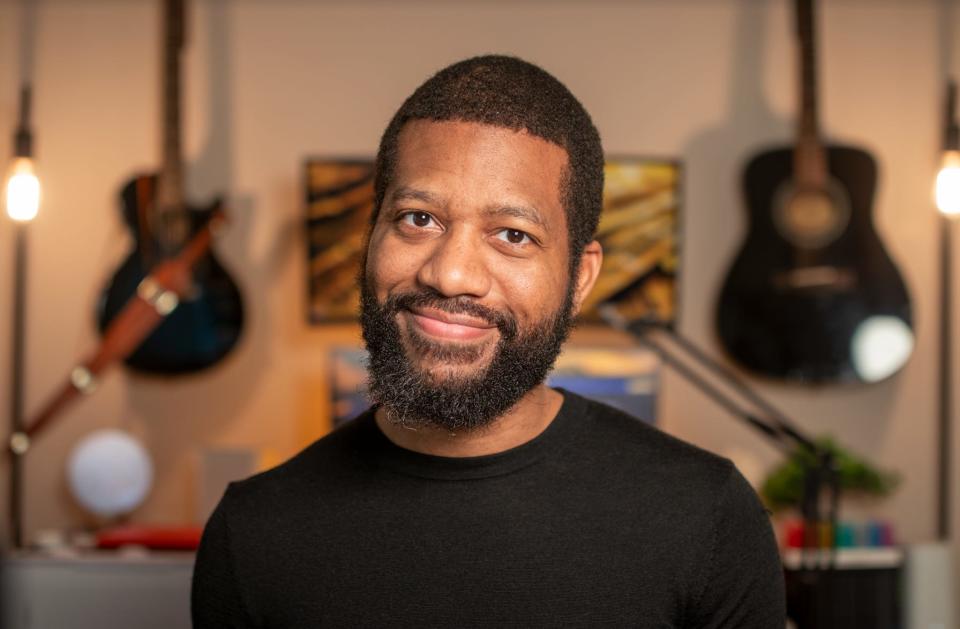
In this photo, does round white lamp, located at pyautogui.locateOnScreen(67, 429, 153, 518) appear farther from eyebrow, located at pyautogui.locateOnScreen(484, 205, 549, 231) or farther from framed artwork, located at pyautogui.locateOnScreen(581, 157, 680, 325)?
eyebrow, located at pyautogui.locateOnScreen(484, 205, 549, 231)

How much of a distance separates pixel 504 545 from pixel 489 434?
123mm

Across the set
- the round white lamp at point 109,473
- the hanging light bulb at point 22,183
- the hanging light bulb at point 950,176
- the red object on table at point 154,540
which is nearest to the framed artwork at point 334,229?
the round white lamp at point 109,473

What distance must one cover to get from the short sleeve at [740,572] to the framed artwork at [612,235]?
7.44 feet

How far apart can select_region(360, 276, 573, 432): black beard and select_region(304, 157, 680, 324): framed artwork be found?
7.63ft

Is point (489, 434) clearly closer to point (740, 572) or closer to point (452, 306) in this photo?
point (452, 306)

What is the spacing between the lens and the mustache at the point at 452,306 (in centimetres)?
107

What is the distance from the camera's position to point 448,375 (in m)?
1.10

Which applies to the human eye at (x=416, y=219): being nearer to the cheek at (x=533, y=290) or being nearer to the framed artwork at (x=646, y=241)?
the cheek at (x=533, y=290)

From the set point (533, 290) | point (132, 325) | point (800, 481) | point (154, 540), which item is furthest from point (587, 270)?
point (132, 325)

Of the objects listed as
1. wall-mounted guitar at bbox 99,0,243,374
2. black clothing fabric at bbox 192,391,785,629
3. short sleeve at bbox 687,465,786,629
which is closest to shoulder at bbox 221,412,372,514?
black clothing fabric at bbox 192,391,785,629

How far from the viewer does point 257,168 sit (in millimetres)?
3518

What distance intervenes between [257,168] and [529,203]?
8.46 ft

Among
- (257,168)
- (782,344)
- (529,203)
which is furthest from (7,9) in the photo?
(529,203)

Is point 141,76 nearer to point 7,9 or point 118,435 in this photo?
point 7,9
